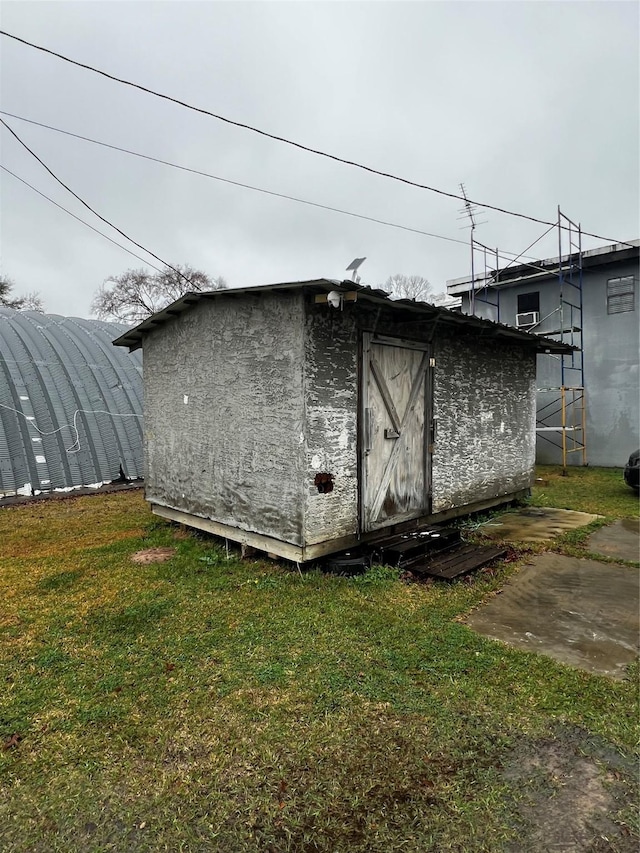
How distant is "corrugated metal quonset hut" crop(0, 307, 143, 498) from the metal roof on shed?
11.5ft

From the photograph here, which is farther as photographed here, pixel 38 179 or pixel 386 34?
pixel 38 179

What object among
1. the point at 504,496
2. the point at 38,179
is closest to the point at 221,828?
the point at 504,496

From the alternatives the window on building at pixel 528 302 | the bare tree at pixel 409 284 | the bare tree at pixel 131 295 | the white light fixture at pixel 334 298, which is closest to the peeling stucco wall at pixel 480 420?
the white light fixture at pixel 334 298

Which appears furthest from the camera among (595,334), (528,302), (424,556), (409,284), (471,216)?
(409,284)

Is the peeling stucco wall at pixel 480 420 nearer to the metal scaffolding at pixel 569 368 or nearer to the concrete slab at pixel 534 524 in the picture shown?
the concrete slab at pixel 534 524

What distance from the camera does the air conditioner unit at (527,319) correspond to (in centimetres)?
1398

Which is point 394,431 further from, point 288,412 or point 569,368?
point 569,368

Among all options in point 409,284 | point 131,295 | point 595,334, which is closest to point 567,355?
point 595,334

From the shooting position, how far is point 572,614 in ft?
12.0

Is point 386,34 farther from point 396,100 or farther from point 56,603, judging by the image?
point 56,603

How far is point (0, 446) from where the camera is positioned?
28.2 feet

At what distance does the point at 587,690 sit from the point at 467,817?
4.13 feet

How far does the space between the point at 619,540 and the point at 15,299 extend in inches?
1158

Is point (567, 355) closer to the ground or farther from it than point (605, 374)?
farther from it
